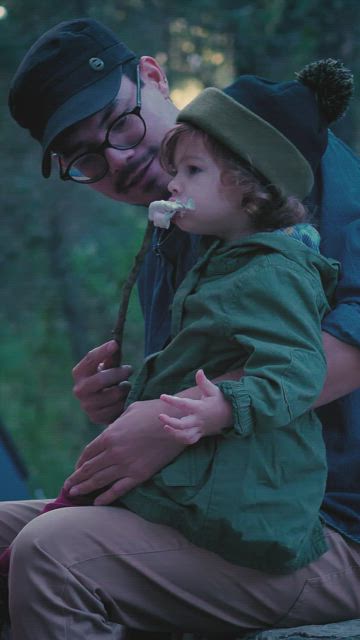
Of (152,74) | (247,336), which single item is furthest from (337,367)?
(152,74)

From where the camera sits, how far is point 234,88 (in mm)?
1857

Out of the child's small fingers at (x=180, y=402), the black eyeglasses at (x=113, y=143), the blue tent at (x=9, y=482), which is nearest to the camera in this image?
the child's small fingers at (x=180, y=402)

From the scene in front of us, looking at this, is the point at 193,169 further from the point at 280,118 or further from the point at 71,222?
the point at 71,222

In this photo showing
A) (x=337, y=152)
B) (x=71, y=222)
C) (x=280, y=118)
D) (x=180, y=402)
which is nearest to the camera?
(x=180, y=402)

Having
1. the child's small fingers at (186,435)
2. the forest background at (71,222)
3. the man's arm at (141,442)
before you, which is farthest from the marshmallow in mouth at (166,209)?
the forest background at (71,222)

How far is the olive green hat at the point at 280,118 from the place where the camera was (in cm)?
173

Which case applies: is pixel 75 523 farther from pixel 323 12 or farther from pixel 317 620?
pixel 323 12

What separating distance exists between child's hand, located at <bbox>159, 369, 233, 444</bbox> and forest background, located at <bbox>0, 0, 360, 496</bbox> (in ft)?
7.85

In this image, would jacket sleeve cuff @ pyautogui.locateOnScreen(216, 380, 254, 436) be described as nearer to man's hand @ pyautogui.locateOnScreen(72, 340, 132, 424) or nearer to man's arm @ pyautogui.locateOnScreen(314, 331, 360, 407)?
man's arm @ pyautogui.locateOnScreen(314, 331, 360, 407)

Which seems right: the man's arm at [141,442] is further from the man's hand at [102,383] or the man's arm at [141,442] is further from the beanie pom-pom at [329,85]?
the beanie pom-pom at [329,85]

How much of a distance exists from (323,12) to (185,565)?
256 centimetres

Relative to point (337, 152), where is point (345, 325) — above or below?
below

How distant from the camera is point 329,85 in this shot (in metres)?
1.87

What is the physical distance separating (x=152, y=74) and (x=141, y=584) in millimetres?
1177
